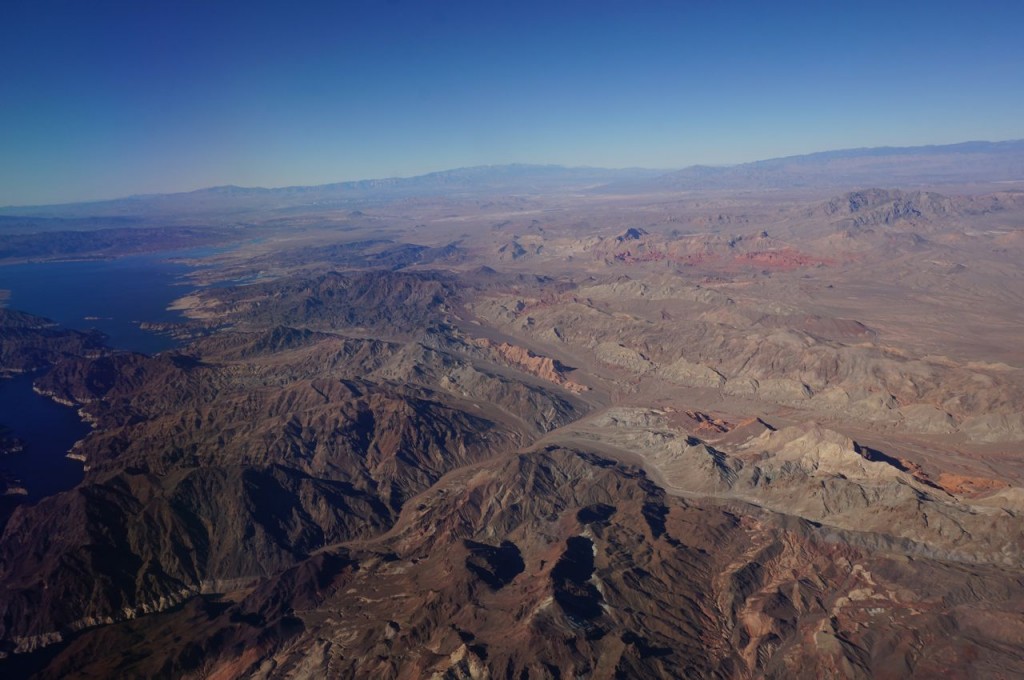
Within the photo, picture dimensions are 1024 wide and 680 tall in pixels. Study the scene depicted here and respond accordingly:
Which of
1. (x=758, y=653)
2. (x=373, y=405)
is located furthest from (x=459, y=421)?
(x=758, y=653)

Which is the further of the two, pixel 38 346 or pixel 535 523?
pixel 38 346

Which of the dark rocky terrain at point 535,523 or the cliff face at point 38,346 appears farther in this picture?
the cliff face at point 38,346

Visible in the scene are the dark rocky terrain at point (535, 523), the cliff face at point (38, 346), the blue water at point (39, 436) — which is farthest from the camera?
the cliff face at point (38, 346)

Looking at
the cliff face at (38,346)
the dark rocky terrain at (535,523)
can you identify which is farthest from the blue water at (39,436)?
the cliff face at (38,346)

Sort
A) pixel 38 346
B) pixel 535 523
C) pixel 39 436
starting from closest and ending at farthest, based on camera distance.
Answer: pixel 535 523 → pixel 39 436 → pixel 38 346

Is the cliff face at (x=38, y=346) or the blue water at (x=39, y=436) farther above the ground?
the cliff face at (x=38, y=346)

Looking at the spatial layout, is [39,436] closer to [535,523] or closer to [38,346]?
[38,346]

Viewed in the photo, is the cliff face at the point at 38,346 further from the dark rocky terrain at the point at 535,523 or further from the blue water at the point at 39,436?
the dark rocky terrain at the point at 535,523

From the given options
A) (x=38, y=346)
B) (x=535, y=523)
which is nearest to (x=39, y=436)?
(x=38, y=346)

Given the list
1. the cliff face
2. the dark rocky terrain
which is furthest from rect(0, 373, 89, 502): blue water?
the cliff face

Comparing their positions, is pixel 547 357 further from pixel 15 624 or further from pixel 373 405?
pixel 15 624

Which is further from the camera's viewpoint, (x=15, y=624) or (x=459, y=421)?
(x=459, y=421)
